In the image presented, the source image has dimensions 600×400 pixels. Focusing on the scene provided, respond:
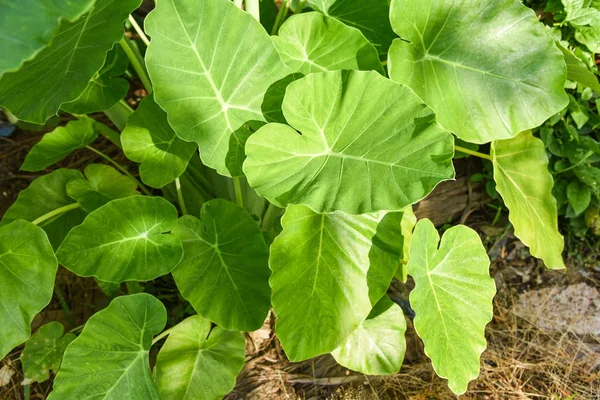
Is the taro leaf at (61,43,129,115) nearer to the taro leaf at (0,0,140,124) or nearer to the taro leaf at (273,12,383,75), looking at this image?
the taro leaf at (0,0,140,124)

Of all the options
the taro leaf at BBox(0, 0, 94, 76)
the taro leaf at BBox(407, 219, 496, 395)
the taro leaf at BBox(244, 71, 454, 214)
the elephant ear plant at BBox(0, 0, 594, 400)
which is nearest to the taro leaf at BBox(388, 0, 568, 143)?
the elephant ear plant at BBox(0, 0, 594, 400)

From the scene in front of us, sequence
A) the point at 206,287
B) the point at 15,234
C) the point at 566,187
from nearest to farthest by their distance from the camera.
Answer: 1. the point at 15,234
2. the point at 206,287
3. the point at 566,187

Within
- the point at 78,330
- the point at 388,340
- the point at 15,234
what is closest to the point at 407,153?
the point at 388,340

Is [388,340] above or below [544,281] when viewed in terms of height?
above

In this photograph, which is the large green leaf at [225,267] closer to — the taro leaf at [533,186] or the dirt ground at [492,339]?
the dirt ground at [492,339]

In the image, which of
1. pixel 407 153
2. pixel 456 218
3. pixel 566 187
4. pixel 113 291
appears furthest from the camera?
pixel 456 218

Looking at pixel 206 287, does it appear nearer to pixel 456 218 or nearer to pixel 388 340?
pixel 388 340
